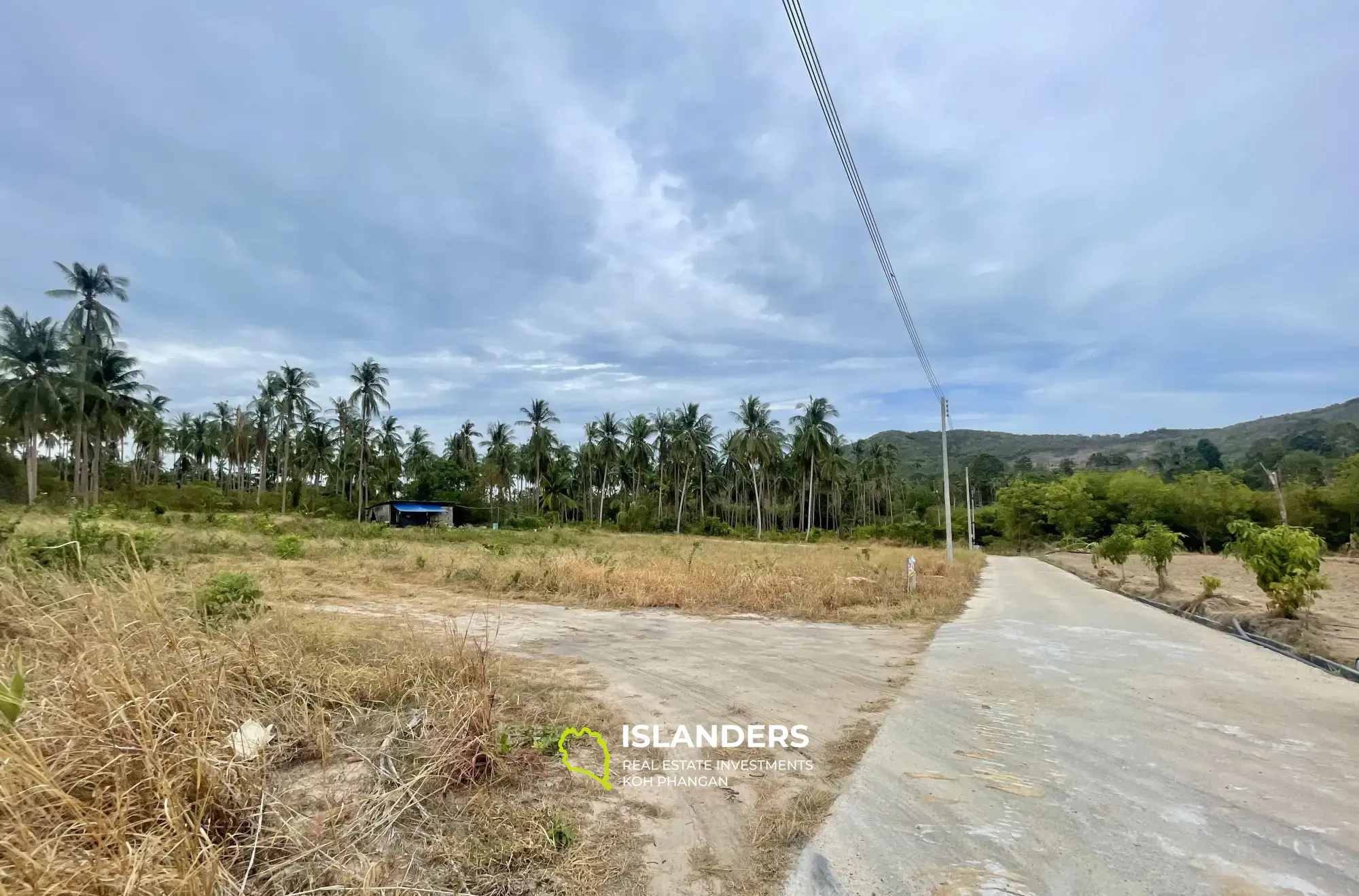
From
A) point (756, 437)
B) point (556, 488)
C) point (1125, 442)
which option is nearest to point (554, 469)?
point (556, 488)

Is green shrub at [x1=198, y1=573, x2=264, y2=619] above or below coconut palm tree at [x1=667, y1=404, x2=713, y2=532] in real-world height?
below

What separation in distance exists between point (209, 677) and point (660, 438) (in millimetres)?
54691

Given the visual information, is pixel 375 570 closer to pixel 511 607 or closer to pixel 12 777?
pixel 511 607

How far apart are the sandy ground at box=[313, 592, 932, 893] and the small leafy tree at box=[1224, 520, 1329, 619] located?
5.19m

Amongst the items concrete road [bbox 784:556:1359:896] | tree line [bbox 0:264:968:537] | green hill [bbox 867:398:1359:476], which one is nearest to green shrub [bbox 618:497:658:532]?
tree line [bbox 0:264:968:537]

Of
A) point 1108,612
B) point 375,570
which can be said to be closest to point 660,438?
point 375,570

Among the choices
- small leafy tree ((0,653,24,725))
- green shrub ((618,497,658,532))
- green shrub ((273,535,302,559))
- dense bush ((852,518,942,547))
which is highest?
small leafy tree ((0,653,24,725))

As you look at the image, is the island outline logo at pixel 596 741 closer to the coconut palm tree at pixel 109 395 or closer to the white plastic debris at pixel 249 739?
the white plastic debris at pixel 249 739

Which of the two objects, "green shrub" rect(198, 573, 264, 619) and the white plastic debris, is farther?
"green shrub" rect(198, 573, 264, 619)

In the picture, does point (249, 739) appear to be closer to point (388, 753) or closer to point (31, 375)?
point (388, 753)

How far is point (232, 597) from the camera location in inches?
240

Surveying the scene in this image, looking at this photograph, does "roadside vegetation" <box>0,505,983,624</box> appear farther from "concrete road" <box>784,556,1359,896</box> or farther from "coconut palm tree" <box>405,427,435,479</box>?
"coconut palm tree" <box>405,427,435,479</box>

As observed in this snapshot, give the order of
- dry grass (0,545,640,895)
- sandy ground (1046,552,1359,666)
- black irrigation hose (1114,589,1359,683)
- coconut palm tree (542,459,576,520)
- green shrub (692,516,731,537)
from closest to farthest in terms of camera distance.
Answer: dry grass (0,545,640,895) → black irrigation hose (1114,589,1359,683) → sandy ground (1046,552,1359,666) → green shrub (692,516,731,537) → coconut palm tree (542,459,576,520)

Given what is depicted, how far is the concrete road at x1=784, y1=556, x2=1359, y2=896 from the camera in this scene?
108 inches
